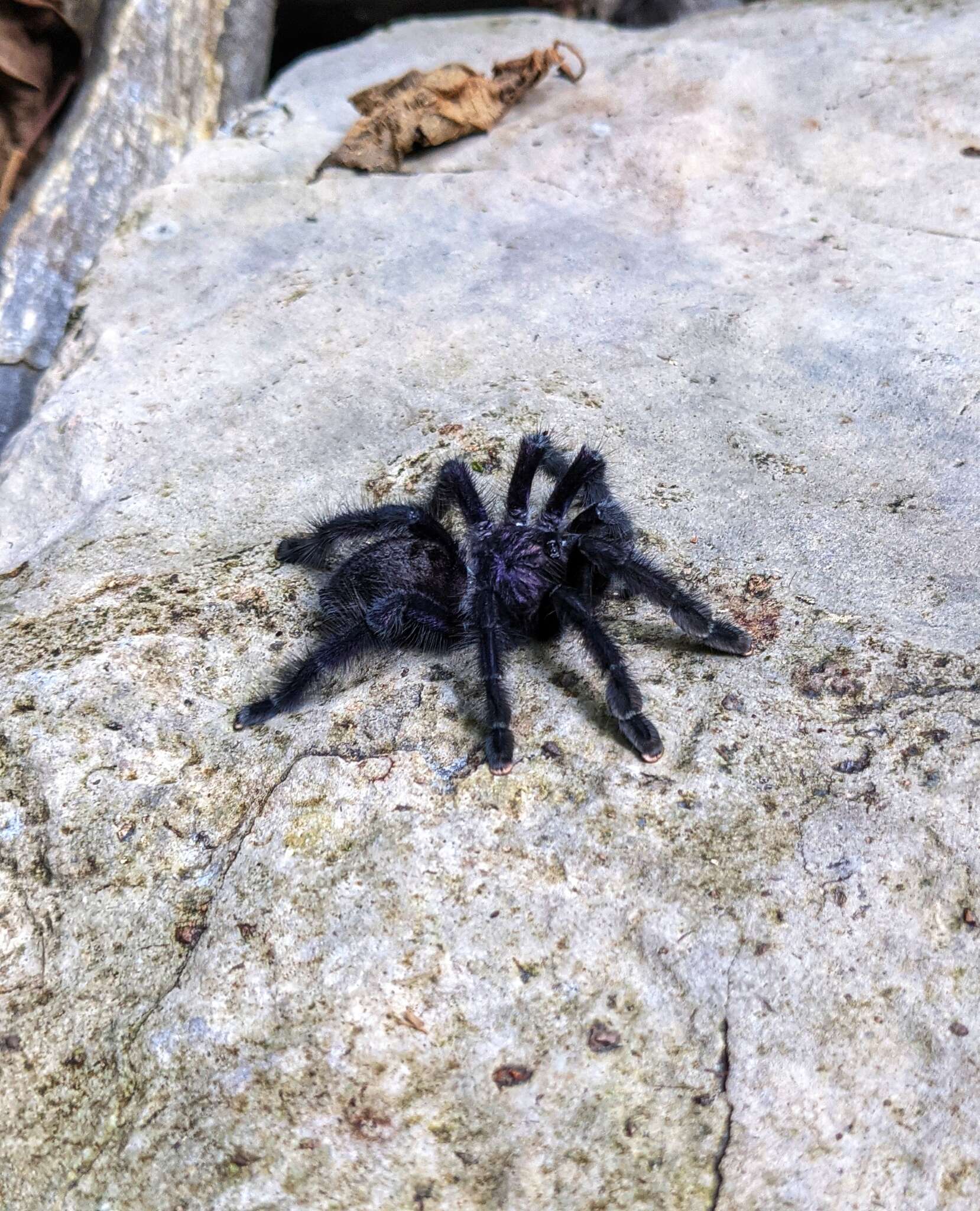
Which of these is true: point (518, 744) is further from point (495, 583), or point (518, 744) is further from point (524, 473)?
point (524, 473)

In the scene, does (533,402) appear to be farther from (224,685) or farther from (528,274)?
(224,685)

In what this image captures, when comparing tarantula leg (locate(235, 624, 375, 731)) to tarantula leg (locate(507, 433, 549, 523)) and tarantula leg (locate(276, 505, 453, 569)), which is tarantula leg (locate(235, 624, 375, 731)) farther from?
tarantula leg (locate(507, 433, 549, 523))

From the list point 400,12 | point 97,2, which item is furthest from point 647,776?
point 400,12

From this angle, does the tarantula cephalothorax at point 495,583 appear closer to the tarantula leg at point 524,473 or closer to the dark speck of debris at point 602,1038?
the tarantula leg at point 524,473

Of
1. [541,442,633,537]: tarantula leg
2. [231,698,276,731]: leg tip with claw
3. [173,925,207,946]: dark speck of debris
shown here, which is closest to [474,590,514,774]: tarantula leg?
[541,442,633,537]: tarantula leg

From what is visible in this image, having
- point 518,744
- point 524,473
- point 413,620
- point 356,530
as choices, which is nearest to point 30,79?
point 356,530
